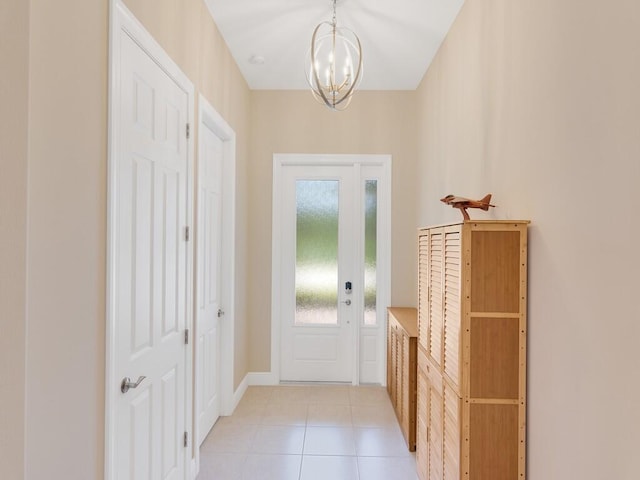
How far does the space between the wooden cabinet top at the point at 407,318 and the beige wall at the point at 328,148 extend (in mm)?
167

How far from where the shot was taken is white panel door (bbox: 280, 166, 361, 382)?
4020mm

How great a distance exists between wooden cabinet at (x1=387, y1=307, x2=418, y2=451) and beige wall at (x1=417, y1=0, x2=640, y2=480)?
4.02ft

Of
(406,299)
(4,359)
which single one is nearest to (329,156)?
(406,299)

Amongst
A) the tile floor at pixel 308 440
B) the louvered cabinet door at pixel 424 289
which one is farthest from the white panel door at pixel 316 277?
the louvered cabinet door at pixel 424 289

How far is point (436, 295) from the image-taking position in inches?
80.4

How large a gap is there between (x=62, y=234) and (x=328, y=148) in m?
3.08

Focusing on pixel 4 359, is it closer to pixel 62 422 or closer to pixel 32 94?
pixel 62 422

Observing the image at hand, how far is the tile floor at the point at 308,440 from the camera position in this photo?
8.22ft

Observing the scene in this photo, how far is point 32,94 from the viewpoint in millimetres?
1041

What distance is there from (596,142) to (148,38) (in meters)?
1.83

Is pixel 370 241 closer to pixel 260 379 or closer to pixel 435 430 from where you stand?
pixel 260 379

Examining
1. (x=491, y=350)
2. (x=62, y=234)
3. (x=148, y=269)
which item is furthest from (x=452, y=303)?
(x=62, y=234)

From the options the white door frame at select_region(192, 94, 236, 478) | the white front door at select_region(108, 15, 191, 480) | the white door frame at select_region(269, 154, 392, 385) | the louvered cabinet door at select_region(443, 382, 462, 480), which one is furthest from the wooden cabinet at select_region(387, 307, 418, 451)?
the white front door at select_region(108, 15, 191, 480)

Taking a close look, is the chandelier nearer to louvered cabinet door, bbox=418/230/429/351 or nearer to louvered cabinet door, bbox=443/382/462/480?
louvered cabinet door, bbox=418/230/429/351
